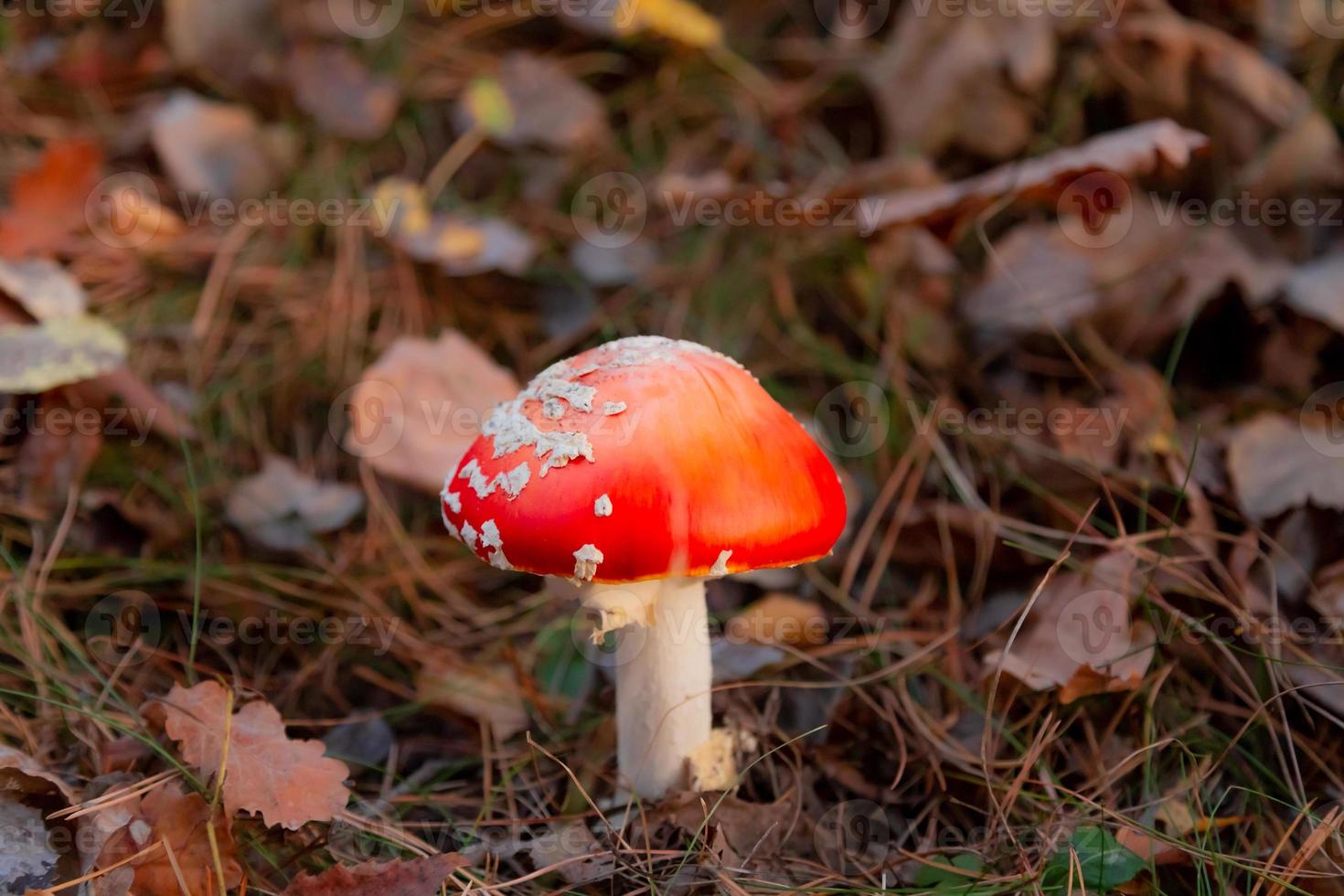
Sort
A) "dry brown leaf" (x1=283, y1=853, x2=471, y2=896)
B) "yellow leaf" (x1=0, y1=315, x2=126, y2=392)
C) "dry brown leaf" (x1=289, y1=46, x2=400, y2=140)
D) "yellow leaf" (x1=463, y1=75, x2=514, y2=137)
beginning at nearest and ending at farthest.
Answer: "dry brown leaf" (x1=283, y1=853, x2=471, y2=896) < "yellow leaf" (x1=0, y1=315, x2=126, y2=392) < "dry brown leaf" (x1=289, y1=46, x2=400, y2=140) < "yellow leaf" (x1=463, y1=75, x2=514, y2=137)

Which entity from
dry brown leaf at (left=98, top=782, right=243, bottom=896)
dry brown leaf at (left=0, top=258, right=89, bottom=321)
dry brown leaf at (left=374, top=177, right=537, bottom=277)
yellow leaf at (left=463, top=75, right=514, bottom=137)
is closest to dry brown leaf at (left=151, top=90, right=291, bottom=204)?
dry brown leaf at (left=374, top=177, right=537, bottom=277)

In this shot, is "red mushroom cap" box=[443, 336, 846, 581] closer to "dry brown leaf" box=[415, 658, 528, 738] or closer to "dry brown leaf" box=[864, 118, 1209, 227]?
"dry brown leaf" box=[415, 658, 528, 738]

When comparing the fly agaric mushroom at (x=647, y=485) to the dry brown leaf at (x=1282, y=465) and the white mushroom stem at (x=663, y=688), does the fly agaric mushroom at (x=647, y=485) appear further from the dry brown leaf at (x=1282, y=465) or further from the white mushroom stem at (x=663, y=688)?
the dry brown leaf at (x=1282, y=465)

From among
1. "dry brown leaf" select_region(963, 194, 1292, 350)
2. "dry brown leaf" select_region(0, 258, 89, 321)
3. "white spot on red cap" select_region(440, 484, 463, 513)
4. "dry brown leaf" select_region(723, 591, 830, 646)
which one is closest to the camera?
"white spot on red cap" select_region(440, 484, 463, 513)

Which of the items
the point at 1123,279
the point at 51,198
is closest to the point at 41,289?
the point at 51,198

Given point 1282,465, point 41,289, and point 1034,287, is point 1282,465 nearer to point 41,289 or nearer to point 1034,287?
point 1034,287

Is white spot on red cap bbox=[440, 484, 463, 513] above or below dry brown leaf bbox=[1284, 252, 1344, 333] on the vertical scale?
above

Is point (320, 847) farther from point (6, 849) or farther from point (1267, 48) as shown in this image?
point (1267, 48)
